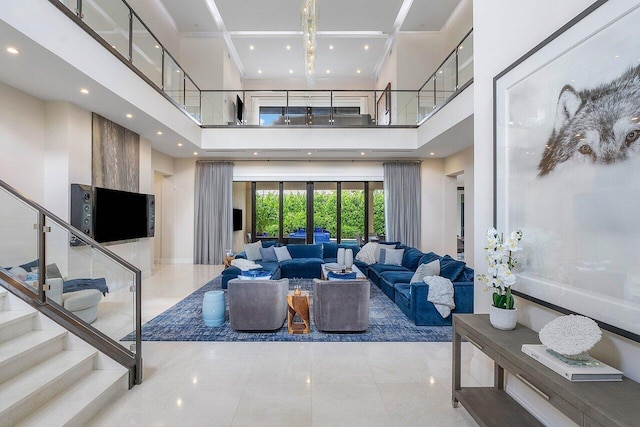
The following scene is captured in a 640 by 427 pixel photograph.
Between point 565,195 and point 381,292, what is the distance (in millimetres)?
4443

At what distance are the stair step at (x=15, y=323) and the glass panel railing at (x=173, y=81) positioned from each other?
16.4 ft

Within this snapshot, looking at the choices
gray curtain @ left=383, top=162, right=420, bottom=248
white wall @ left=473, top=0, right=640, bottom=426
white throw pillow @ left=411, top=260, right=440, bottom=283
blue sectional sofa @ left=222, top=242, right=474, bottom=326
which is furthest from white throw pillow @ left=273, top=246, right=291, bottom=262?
white wall @ left=473, top=0, right=640, bottom=426

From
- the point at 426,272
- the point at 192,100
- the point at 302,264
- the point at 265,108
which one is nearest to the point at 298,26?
the point at 265,108

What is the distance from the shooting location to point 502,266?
202 centimetres

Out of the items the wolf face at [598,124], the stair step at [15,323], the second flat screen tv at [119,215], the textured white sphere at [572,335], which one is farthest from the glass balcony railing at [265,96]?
the textured white sphere at [572,335]

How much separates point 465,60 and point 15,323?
7253mm

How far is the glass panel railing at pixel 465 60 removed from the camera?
18.3 feet

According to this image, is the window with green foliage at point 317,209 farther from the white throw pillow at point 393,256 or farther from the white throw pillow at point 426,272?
the white throw pillow at point 426,272

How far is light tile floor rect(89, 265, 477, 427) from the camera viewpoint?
2305 mm

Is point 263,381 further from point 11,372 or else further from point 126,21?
point 126,21

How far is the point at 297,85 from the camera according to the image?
11969mm

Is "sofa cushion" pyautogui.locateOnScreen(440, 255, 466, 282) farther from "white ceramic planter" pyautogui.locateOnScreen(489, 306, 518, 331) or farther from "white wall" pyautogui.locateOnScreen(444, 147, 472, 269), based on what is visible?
"white wall" pyautogui.locateOnScreen(444, 147, 472, 269)

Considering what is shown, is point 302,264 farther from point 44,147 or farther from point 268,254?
point 44,147

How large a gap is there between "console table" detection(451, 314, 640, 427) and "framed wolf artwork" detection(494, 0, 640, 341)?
0.27 meters
